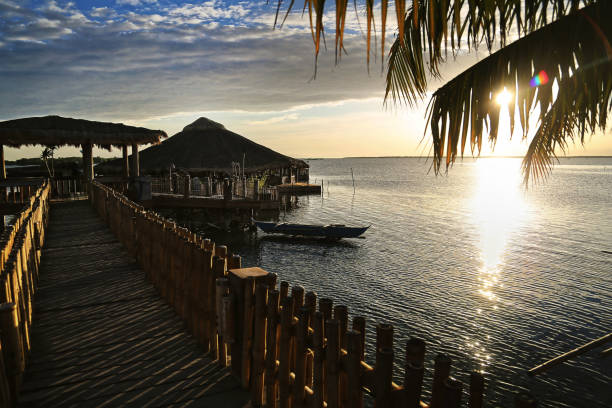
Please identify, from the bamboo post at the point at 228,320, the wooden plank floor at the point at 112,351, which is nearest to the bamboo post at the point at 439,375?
the wooden plank floor at the point at 112,351

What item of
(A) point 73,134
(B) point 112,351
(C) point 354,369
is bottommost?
(B) point 112,351

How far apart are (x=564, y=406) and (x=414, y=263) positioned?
11046 millimetres

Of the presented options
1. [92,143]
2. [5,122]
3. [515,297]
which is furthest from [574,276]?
[5,122]

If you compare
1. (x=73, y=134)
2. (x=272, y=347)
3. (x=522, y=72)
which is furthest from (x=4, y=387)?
(x=73, y=134)

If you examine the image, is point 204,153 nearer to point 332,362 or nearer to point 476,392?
point 332,362

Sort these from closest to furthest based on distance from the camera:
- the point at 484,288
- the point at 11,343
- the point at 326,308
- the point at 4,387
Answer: the point at 326,308, the point at 4,387, the point at 11,343, the point at 484,288

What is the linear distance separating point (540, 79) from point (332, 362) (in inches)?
120

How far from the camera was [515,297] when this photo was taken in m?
14.6

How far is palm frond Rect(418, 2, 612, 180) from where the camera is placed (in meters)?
3.46

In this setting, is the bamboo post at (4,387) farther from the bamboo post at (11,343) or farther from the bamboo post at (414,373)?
the bamboo post at (414,373)

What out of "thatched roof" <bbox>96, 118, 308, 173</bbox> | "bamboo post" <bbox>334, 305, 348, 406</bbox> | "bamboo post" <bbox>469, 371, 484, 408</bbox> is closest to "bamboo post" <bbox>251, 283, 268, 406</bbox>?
"bamboo post" <bbox>334, 305, 348, 406</bbox>

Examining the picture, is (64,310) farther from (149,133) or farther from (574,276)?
(574,276)

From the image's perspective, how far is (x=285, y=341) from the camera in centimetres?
298

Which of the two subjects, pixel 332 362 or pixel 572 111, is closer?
pixel 332 362
